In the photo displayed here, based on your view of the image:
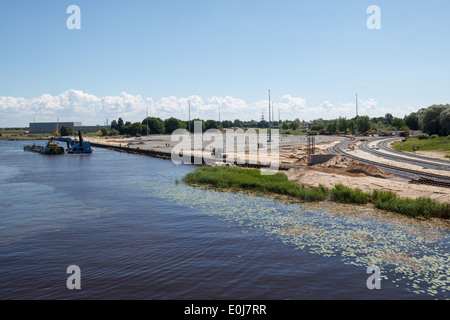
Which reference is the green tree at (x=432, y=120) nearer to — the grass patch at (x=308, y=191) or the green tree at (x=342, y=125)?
the grass patch at (x=308, y=191)

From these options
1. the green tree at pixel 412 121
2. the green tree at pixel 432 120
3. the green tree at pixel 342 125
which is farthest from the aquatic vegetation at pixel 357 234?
the green tree at pixel 342 125

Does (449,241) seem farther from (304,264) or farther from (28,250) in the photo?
(28,250)

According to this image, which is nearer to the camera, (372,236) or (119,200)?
(372,236)

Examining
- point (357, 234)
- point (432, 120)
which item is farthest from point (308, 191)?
point (432, 120)

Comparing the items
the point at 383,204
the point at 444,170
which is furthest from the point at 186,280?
the point at 444,170

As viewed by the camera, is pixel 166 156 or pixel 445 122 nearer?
pixel 445 122

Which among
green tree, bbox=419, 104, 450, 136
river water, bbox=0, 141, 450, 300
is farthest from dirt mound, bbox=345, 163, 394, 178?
green tree, bbox=419, 104, 450, 136

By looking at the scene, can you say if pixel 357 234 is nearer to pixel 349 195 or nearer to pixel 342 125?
pixel 349 195
